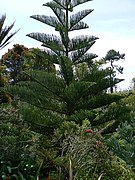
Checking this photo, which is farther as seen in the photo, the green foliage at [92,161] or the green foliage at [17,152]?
the green foliage at [17,152]

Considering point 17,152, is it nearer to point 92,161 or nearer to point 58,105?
point 92,161

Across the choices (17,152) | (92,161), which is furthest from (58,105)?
(92,161)

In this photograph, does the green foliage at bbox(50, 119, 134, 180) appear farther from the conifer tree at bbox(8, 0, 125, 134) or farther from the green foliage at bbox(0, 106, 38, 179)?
the conifer tree at bbox(8, 0, 125, 134)

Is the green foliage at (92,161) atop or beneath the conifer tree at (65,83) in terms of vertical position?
beneath

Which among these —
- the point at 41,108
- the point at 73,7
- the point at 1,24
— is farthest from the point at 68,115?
the point at 1,24

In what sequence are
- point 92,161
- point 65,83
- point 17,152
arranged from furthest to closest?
point 65,83 → point 17,152 → point 92,161

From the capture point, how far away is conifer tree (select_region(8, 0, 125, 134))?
6727 millimetres

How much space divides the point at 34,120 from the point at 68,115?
0.82 metres

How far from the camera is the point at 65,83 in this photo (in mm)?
7184

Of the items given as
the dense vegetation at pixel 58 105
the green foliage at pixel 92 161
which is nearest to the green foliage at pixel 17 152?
the dense vegetation at pixel 58 105

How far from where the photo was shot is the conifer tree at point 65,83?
22.1 ft

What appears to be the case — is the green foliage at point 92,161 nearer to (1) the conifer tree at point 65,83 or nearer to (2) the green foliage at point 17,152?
(2) the green foliage at point 17,152

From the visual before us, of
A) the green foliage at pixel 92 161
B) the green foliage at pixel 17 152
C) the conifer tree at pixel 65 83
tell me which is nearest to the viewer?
the green foliage at pixel 92 161

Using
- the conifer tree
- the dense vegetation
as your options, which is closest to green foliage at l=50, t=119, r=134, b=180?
the dense vegetation
